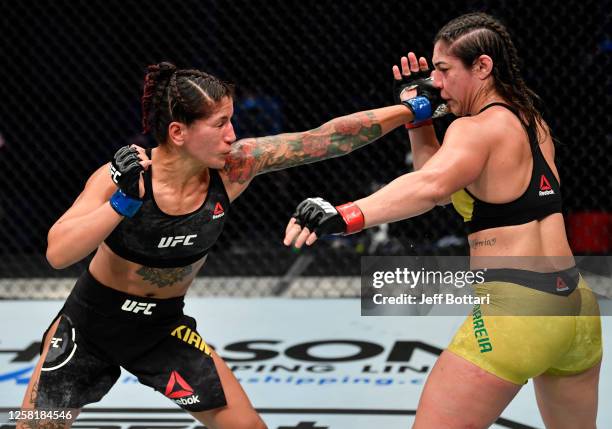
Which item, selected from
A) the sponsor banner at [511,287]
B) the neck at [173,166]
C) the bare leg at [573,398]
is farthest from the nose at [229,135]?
the bare leg at [573,398]

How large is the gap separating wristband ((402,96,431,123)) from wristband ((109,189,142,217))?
79 centimetres

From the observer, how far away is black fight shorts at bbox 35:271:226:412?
225cm

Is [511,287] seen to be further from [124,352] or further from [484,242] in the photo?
[124,352]

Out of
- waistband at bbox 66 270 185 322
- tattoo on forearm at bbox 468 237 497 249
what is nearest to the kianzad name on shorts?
tattoo on forearm at bbox 468 237 497 249

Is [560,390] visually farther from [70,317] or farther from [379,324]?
[379,324]

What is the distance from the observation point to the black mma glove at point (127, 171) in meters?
1.98

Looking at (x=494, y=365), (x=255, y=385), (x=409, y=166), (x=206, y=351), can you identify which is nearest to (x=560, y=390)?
(x=494, y=365)

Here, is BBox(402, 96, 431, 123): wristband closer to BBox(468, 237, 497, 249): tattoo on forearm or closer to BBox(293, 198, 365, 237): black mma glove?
BBox(468, 237, 497, 249): tattoo on forearm

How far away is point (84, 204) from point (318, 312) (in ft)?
7.46

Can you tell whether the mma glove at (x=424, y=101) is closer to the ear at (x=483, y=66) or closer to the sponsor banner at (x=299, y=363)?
the ear at (x=483, y=66)

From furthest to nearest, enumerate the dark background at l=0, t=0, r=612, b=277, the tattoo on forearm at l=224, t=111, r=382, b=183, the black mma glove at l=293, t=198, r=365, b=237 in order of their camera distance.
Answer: the dark background at l=0, t=0, r=612, b=277 → the tattoo on forearm at l=224, t=111, r=382, b=183 → the black mma glove at l=293, t=198, r=365, b=237

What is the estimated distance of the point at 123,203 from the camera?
2012 millimetres

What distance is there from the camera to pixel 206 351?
7.66 feet

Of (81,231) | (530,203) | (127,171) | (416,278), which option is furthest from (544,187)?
(81,231)
